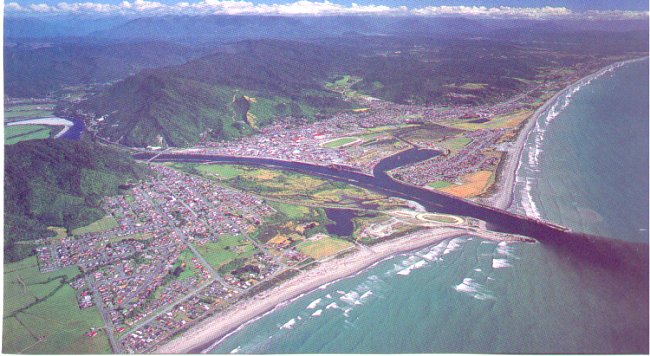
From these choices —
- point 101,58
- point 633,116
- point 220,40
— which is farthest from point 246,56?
point 633,116

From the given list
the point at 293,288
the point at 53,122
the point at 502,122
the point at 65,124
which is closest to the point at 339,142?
the point at 502,122

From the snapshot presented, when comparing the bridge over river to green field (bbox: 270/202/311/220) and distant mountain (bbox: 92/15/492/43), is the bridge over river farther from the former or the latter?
distant mountain (bbox: 92/15/492/43)

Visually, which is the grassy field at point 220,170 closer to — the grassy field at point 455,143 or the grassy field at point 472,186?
the grassy field at point 472,186

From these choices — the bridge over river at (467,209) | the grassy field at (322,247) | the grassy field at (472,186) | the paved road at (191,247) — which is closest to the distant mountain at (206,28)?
the bridge over river at (467,209)

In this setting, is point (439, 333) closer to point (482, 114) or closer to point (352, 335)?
point (352, 335)

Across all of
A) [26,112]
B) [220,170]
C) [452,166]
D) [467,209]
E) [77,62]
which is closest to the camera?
[467,209]

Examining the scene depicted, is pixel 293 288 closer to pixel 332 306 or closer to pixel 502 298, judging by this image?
pixel 332 306
